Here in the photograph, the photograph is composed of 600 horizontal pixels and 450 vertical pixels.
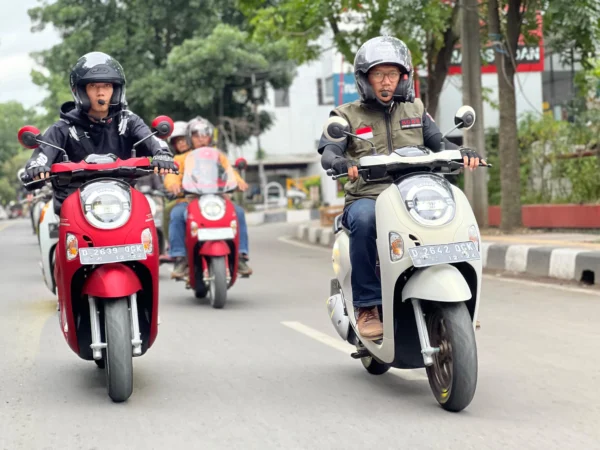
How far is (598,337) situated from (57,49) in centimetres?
3090

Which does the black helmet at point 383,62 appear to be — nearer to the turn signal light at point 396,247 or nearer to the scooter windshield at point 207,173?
the turn signal light at point 396,247

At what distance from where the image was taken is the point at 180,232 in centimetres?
1008

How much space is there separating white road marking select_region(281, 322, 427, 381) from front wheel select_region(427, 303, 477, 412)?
894mm

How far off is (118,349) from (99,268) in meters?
0.43

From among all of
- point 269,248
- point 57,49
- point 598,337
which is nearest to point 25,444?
point 598,337

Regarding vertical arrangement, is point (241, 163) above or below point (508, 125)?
below

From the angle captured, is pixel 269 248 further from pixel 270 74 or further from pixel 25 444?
pixel 270 74

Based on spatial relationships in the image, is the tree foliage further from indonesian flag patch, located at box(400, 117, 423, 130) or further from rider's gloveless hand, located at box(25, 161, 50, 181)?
rider's gloveless hand, located at box(25, 161, 50, 181)

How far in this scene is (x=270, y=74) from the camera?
36094 mm

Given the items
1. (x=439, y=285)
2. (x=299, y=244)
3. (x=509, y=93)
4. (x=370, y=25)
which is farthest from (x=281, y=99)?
(x=439, y=285)

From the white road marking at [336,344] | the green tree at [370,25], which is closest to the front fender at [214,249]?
the white road marking at [336,344]

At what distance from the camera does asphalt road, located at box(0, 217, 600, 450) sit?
445 centimetres

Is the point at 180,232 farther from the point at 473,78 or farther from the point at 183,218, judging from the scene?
the point at 473,78

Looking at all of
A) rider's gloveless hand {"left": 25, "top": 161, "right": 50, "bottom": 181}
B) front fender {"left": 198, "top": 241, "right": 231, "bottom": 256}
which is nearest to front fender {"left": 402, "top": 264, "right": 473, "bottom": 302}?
rider's gloveless hand {"left": 25, "top": 161, "right": 50, "bottom": 181}
